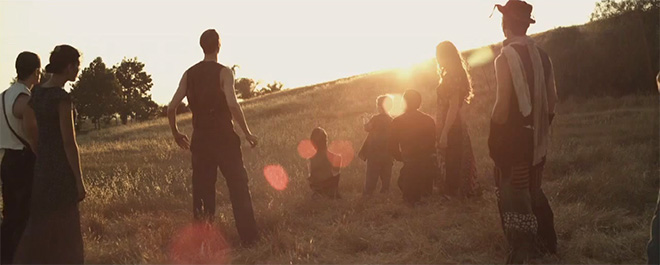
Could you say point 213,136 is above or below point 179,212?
above

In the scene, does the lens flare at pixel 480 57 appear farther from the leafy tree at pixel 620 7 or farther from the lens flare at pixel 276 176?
the lens flare at pixel 276 176

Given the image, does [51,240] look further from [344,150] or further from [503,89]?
[344,150]

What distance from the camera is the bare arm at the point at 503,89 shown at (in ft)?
16.5

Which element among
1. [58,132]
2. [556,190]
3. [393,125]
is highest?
[58,132]

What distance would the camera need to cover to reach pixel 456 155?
26.0 ft

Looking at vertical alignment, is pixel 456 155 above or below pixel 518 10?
below

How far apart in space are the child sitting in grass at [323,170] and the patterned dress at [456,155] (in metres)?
1.70

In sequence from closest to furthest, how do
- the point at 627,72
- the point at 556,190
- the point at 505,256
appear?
the point at 505,256
the point at 556,190
the point at 627,72

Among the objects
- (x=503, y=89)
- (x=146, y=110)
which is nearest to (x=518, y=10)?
(x=503, y=89)

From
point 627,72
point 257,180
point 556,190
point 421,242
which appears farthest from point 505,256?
point 627,72

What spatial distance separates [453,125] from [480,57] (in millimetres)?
38256

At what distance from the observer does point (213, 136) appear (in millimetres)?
6277

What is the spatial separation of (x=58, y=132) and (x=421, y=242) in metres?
3.66

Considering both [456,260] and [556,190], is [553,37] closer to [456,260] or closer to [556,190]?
[556,190]
